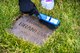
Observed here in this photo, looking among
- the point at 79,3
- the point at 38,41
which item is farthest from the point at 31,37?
the point at 79,3

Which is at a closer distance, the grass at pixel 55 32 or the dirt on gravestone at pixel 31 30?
the grass at pixel 55 32

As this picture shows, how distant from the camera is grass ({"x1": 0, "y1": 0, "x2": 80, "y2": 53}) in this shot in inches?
119

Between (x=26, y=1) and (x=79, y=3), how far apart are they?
80 centimetres

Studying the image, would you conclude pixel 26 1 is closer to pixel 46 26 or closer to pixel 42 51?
pixel 46 26

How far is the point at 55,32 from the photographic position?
3246mm

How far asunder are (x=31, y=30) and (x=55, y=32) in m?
0.30

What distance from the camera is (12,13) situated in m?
3.32

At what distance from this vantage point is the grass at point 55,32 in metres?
3.02

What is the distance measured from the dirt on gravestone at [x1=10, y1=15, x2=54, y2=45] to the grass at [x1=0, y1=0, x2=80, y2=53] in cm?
6

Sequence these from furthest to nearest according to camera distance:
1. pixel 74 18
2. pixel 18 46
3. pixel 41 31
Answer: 1. pixel 74 18
2. pixel 41 31
3. pixel 18 46

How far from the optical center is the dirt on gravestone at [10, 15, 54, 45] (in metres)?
3.12

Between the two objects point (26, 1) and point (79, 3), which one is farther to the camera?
point (79, 3)

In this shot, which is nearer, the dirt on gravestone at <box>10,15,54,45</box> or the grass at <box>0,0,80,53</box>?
the grass at <box>0,0,80,53</box>

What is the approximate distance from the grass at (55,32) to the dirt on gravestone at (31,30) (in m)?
0.06
